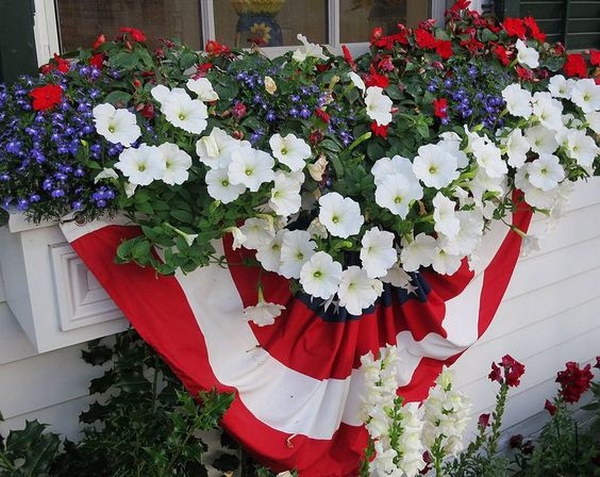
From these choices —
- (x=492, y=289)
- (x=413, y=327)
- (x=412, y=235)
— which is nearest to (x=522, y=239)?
(x=492, y=289)

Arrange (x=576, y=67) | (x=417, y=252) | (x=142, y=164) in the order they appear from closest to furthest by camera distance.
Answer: (x=142, y=164)
(x=417, y=252)
(x=576, y=67)

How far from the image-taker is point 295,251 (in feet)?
4.77

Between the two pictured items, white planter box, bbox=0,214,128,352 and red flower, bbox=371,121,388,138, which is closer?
white planter box, bbox=0,214,128,352

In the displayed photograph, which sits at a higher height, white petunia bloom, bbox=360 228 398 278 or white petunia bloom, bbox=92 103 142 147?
white petunia bloom, bbox=92 103 142 147

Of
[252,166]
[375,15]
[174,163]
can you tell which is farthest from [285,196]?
[375,15]

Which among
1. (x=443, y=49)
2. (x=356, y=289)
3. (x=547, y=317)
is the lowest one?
(x=547, y=317)

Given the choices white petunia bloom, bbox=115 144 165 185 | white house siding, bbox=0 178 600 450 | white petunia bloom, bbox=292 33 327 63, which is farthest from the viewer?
→ white house siding, bbox=0 178 600 450

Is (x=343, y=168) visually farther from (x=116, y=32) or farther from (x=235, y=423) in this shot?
(x=116, y=32)

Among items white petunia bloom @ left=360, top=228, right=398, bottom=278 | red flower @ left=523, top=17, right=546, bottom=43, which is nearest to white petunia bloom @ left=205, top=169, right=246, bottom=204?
white petunia bloom @ left=360, top=228, right=398, bottom=278

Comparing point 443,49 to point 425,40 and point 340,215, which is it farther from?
point 340,215

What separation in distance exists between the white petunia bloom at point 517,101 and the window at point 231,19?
1.90 feet

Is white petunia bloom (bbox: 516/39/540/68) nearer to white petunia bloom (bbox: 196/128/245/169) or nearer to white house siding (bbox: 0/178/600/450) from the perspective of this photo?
white house siding (bbox: 0/178/600/450)

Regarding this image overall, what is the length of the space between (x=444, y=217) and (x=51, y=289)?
80 cm

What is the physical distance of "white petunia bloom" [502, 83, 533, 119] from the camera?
1.80m
